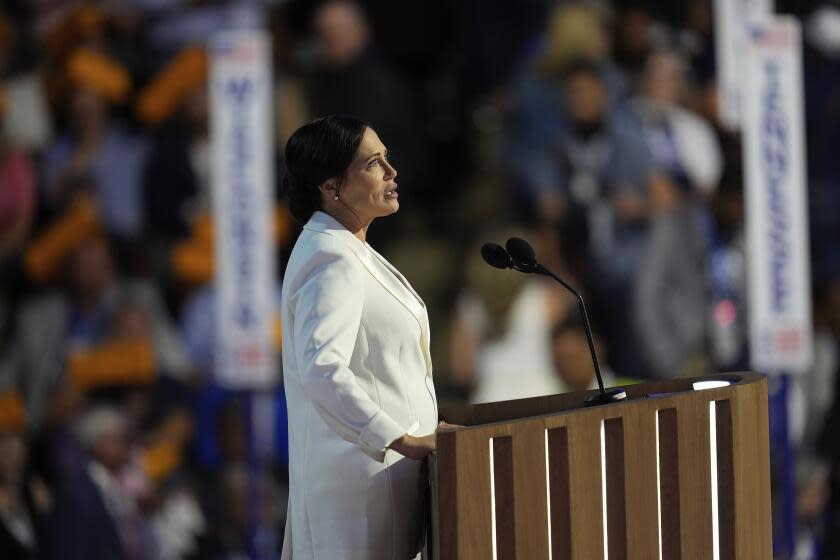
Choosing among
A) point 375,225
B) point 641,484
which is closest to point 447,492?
point 641,484

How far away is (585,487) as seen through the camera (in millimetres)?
2369

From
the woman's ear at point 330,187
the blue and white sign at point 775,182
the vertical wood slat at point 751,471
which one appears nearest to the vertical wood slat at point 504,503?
the vertical wood slat at point 751,471

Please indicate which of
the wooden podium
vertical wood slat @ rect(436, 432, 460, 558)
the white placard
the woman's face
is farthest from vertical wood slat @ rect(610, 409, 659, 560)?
the white placard

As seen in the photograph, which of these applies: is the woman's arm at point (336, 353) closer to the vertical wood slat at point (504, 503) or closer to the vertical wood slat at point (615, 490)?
the vertical wood slat at point (504, 503)

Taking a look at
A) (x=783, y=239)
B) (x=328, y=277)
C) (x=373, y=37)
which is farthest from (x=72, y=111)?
(x=328, y=277)

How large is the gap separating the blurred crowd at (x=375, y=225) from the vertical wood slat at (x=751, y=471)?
11.2 ft

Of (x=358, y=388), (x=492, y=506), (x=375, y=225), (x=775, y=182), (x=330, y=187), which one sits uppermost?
(x=775, y=182)

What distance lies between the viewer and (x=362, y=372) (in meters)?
2.45

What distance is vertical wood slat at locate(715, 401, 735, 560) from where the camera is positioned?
2.48 m

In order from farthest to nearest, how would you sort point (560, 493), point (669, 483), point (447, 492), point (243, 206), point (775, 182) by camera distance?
point (775, 182)
point (243, 206)
point (669, 483)
point (560, 493)
point (447, 492)

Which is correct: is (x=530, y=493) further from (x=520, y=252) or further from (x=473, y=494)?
(x=520, y=252)

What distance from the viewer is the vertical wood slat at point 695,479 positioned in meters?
2.45

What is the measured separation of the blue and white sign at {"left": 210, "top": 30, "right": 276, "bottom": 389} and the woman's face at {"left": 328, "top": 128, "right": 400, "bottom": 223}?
3.30 m

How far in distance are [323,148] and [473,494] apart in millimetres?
673
